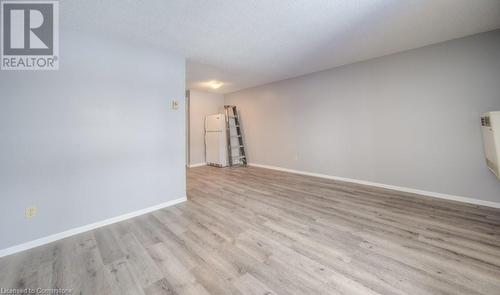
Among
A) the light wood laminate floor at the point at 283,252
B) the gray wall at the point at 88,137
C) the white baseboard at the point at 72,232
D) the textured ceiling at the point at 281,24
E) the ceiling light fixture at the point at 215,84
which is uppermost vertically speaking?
the ceiling light fixture at the point at 215,84

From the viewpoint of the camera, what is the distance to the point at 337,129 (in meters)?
3.91

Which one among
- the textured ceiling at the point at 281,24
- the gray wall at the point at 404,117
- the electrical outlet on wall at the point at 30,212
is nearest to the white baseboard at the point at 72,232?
the electrical outlet on wall at the point at 30,212

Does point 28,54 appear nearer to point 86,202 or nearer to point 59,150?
point 59,150

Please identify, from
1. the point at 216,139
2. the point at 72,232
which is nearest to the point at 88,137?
the point at 72,232

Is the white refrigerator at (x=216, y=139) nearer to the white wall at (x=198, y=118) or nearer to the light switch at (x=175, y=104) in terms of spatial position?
the white wall at (x=198, y=118)

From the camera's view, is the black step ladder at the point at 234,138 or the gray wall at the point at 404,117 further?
the black step ladder at the point at 234,138

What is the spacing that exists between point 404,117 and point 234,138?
14.0 ft

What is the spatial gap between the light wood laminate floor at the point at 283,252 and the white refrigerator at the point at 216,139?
2942 mm

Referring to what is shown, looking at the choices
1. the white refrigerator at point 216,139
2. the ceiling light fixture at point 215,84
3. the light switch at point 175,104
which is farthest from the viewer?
the white refrigerator at point 216,139

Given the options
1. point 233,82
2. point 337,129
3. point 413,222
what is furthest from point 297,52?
point 413,222

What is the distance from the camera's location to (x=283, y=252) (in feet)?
5.45

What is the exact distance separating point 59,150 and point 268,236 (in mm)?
2466

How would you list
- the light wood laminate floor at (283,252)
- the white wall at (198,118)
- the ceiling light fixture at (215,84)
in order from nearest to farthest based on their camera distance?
the light wood laminate floor at (283,252), the ceiling light fixture at (215,84), the white wall at (198,118)

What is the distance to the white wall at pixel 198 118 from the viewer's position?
225 inches
